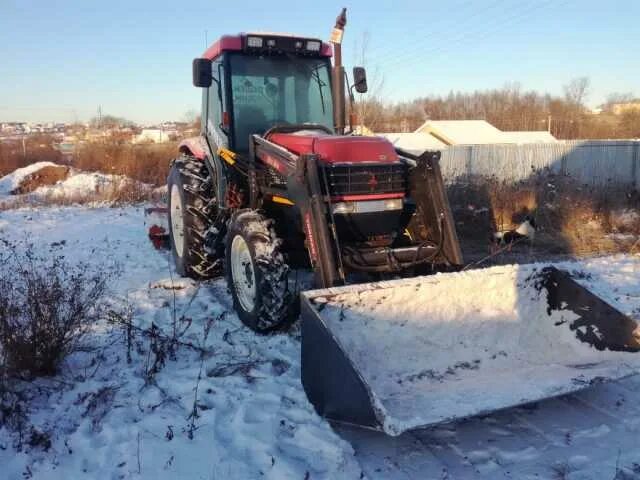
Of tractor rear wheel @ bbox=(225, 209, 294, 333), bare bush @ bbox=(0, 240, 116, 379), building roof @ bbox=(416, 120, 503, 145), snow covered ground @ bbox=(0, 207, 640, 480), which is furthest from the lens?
building roof @ bbox=(416, 120, 503, 145)

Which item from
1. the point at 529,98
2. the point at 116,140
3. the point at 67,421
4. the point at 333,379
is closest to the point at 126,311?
the point at 67,421

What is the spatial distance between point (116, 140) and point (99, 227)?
15.4 metres

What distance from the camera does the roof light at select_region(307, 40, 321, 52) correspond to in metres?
5.74

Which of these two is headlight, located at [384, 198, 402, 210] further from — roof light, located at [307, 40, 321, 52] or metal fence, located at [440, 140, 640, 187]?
metal fence, located at [440, 140, 640, 187]

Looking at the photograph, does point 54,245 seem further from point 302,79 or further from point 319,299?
point 319,299

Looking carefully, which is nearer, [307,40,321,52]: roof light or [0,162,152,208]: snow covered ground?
[307,40,321,52]: roof light

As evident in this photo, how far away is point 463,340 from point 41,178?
64.7 feet

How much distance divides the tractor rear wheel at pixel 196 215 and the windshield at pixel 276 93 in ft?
2.54

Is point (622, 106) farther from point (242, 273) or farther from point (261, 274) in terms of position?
point (261, 274)

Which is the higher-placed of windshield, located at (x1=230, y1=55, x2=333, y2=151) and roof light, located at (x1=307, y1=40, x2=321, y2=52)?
roof light, located at (x1=307, y1=40, x2=321, y2=52)

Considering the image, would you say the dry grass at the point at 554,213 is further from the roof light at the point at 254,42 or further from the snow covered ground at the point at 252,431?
the snow covered ground at the point at 252,431

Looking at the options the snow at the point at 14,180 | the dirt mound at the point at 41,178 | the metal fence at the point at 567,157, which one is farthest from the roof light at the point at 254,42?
the snow at the point at 14,180

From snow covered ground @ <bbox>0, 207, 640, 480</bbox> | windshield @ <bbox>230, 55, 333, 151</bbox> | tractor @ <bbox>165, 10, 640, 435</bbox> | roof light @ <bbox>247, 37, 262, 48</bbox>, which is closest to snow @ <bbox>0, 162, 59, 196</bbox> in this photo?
tractor @ <bbox>165, 10, 640, 435</bbox>

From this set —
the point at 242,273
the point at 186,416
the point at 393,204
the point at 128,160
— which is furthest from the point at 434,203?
the point at 128,160
